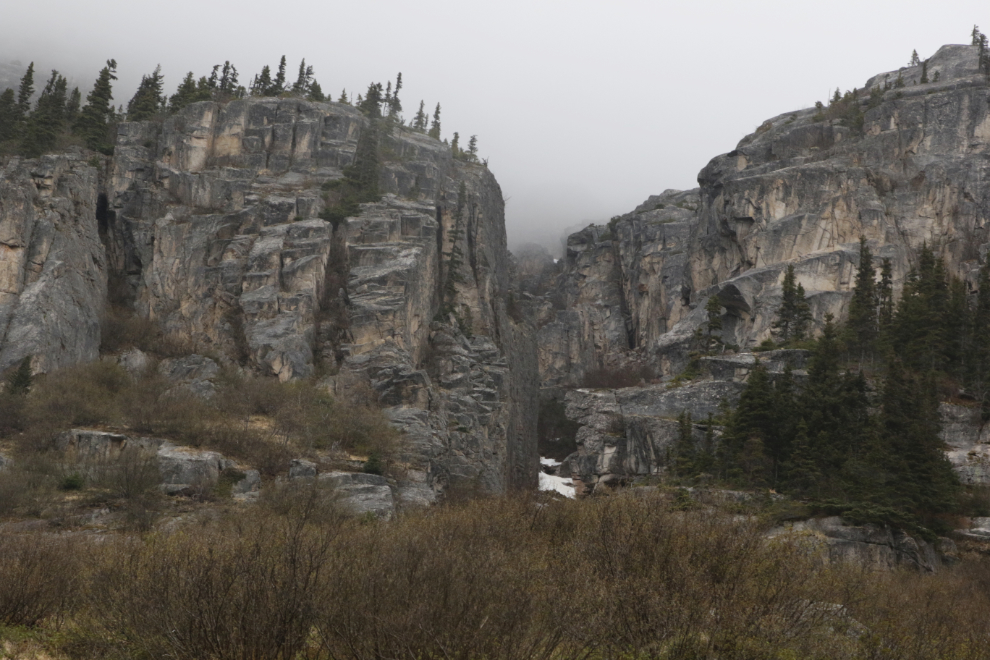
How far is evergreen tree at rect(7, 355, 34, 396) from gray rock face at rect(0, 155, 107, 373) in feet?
6.57

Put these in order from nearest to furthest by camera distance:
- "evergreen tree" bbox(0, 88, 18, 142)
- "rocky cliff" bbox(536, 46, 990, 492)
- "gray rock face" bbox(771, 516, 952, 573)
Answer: "gray rock face" bbox(771, 516, 952, 573)
"rocky cliff" bbox(536, 46, 990, 492)
"evergreen tree" bbox(0, 88, 18, 142)

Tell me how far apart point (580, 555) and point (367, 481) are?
3301 centimetres

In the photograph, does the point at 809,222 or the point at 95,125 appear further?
the point at 95,125

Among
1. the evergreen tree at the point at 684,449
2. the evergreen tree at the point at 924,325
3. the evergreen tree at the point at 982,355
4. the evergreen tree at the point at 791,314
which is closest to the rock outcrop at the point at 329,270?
the evergreen tree at the point at 684,449

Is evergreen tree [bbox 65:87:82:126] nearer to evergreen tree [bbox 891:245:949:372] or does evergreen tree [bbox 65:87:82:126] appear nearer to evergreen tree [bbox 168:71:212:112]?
evergreen tree [bbox 168:71:212:112]

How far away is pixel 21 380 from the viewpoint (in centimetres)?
5847

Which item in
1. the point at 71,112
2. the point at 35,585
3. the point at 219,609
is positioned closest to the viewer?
the point at 219,609

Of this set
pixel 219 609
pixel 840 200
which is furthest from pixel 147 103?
pixel 219 609

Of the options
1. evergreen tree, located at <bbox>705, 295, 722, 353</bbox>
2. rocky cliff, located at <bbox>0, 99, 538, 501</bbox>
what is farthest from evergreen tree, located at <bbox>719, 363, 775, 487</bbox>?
rocky cliff, located at <bbox>0, 99, 538, 501</bbox>

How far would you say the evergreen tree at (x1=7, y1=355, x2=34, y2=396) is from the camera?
5803 centimetres

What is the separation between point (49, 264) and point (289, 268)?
18.9 m

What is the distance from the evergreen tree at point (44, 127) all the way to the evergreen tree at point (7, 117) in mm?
1557

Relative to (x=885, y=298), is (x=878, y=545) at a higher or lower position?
lower

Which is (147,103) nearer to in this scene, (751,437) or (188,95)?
(188,95)
